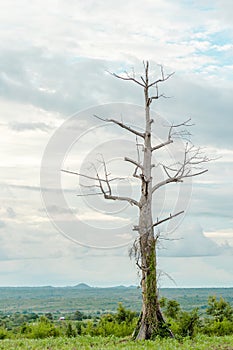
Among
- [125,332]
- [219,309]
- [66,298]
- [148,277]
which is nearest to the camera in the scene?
[148,277]

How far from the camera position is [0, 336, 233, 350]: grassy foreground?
1522cm

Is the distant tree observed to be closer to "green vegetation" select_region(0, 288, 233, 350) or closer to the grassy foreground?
"green vegetation" select_region(0, 288, 233, 350)

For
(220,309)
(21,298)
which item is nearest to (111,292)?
(21,298)

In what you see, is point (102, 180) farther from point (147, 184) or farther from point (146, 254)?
point (146, 254)

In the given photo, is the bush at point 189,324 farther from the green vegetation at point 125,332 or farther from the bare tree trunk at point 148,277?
the bare tree trunk at point 148,277

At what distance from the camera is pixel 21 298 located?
315 feet

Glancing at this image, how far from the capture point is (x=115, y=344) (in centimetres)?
1617

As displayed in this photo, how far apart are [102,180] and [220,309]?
9.26 meters

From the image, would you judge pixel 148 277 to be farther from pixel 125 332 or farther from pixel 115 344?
pixel 125 332

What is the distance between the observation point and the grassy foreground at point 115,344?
15.2 m

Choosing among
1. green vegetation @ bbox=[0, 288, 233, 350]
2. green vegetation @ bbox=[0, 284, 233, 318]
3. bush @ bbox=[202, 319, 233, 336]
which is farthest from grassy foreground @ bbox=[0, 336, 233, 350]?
green vegetation @ bbox=[0, 284, 233, 318]

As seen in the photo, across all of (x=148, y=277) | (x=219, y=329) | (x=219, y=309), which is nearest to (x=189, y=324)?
(x=148, y=277)

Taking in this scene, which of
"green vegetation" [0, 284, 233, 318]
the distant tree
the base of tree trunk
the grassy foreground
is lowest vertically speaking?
the grassy foreground

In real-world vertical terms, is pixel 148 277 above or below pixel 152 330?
above
